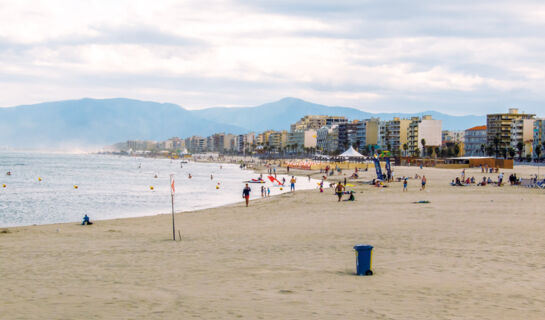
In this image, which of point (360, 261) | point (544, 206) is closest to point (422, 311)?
point (360, 261)

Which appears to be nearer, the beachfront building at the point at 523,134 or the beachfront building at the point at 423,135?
the beachfront building at the point at 523,134

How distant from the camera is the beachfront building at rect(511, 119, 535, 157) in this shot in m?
146

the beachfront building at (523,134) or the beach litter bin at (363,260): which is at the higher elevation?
the beachfront building at (523,134)

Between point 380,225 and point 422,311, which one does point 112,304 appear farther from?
point 380,225

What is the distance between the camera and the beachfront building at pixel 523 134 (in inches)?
5758

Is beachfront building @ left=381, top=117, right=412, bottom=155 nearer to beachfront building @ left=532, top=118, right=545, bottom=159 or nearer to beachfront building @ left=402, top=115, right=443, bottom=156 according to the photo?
beachfront building @ left=402, top=115, right=443, bottom=156

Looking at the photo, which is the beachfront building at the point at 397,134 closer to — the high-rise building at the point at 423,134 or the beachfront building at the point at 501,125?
the high-rise building at the point at 423,134

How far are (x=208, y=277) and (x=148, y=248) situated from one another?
4.99m

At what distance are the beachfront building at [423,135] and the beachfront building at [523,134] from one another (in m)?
22.0

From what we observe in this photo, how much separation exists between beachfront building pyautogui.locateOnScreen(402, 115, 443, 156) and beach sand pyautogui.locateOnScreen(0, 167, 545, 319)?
134 metres

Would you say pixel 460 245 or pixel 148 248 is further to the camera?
pixel 148 248

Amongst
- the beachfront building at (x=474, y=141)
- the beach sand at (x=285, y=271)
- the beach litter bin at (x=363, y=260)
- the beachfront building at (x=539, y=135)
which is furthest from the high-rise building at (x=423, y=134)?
the beach litter bin at (x=363, y=260)

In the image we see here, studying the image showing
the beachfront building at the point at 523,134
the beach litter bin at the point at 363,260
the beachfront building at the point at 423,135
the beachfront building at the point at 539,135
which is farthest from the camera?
the beachfront building at the point at 423,135

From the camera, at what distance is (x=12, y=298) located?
875 cm
